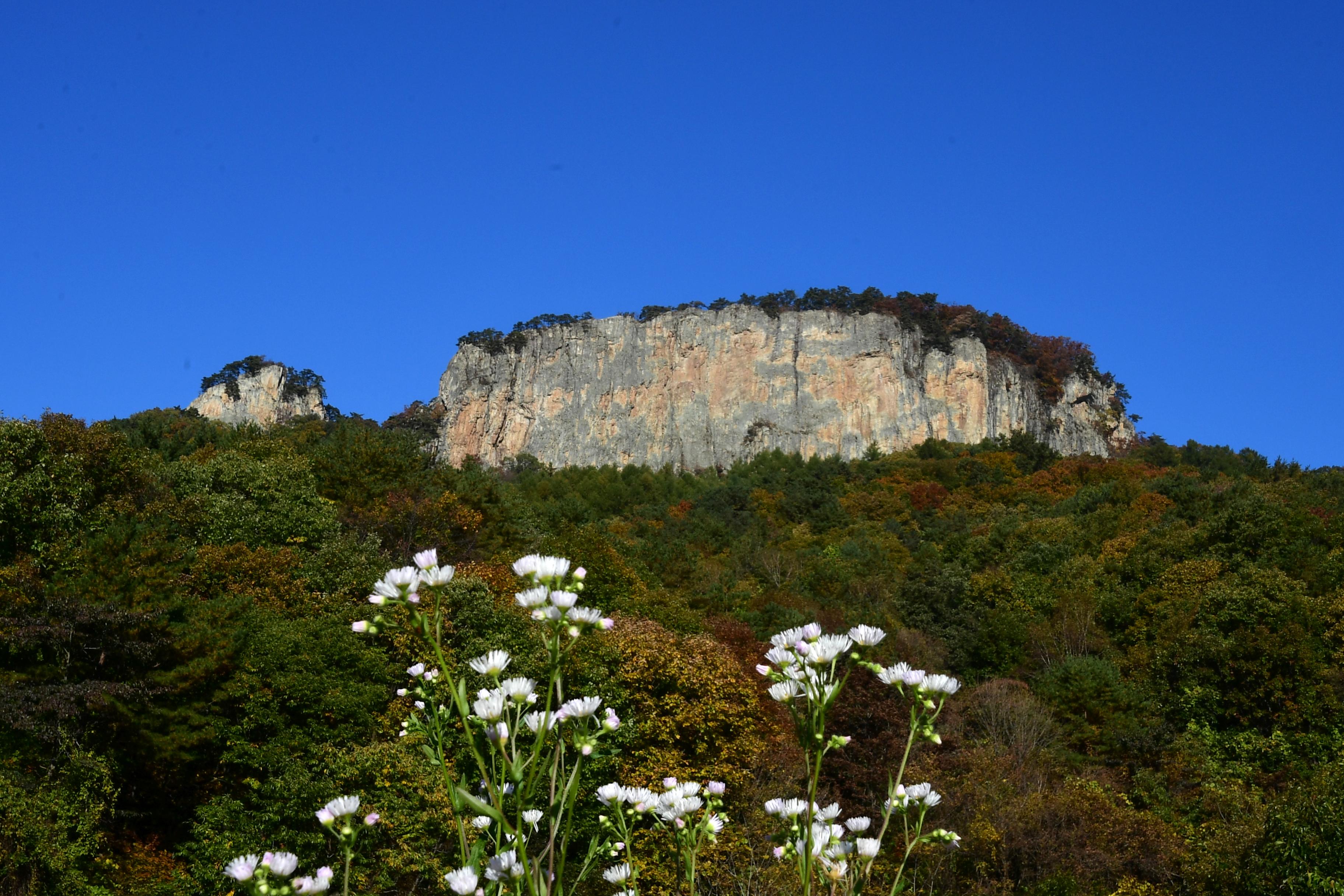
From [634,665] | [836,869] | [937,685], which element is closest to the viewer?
[937,685]

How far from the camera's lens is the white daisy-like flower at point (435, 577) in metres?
3.37

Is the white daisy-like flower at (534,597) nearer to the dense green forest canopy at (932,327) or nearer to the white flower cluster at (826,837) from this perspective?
the white flower cluster at (826,837)

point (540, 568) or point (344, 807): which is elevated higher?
point (540, 568)

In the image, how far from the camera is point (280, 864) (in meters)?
3.33


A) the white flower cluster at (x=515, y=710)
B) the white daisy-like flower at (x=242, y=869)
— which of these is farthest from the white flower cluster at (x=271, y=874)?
the white flower cluster at (x=515, y=710)

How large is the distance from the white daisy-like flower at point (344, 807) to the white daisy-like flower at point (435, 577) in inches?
30.8

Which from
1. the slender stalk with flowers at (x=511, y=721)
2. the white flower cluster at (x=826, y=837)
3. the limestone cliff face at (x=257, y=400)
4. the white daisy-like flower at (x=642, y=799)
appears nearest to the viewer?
the slender stalk with flowers at (x=511, y=721)

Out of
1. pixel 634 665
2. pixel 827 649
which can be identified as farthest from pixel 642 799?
pixel 634 665

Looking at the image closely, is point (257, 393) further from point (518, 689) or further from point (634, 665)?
point (518, 689)

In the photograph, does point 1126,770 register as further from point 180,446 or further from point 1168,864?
point 180,446

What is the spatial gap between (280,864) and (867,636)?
2071 millimetres

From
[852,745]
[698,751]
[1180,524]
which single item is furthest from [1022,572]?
[698,751]

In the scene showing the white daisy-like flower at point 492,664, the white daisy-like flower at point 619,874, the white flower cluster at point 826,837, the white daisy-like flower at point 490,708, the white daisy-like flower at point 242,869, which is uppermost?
the white daisy-like flower at point 492,664

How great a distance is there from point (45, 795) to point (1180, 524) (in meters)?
41.5
